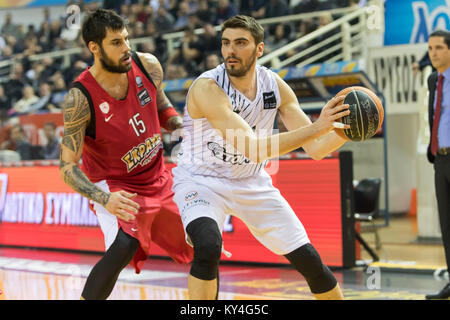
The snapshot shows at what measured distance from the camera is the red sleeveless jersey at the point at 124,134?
4.29 m

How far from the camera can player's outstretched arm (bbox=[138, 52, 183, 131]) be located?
463 cm

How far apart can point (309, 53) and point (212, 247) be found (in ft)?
29.2

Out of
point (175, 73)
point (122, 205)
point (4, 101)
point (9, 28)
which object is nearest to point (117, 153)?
point (122, 205)

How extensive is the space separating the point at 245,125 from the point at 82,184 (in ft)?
3.49

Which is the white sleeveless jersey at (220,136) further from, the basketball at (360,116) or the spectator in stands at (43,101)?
the spectator in stands at (43,101)

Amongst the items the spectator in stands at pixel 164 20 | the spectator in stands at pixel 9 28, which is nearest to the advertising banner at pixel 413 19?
the spectator in stands at pixel 164 20

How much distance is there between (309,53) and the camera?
12.3m

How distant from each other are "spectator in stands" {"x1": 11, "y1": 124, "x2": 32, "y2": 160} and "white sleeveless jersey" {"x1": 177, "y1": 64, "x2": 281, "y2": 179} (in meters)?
6.71

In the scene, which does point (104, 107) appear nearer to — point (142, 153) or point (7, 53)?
point (142, 153)

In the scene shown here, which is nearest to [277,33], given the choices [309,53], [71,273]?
[309,53]

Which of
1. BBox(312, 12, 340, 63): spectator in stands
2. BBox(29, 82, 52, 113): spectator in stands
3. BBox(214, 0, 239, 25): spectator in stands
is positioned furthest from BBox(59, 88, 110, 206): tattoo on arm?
BBox(29, 82, 52, 113): spectator in stands

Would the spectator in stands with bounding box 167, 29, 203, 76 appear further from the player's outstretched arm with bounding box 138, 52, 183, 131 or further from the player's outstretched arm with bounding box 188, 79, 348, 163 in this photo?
the player's outstretched arm with bounding box 188, 79, 348, 163

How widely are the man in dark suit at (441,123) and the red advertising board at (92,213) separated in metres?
1.50

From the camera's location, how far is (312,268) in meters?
4.13
